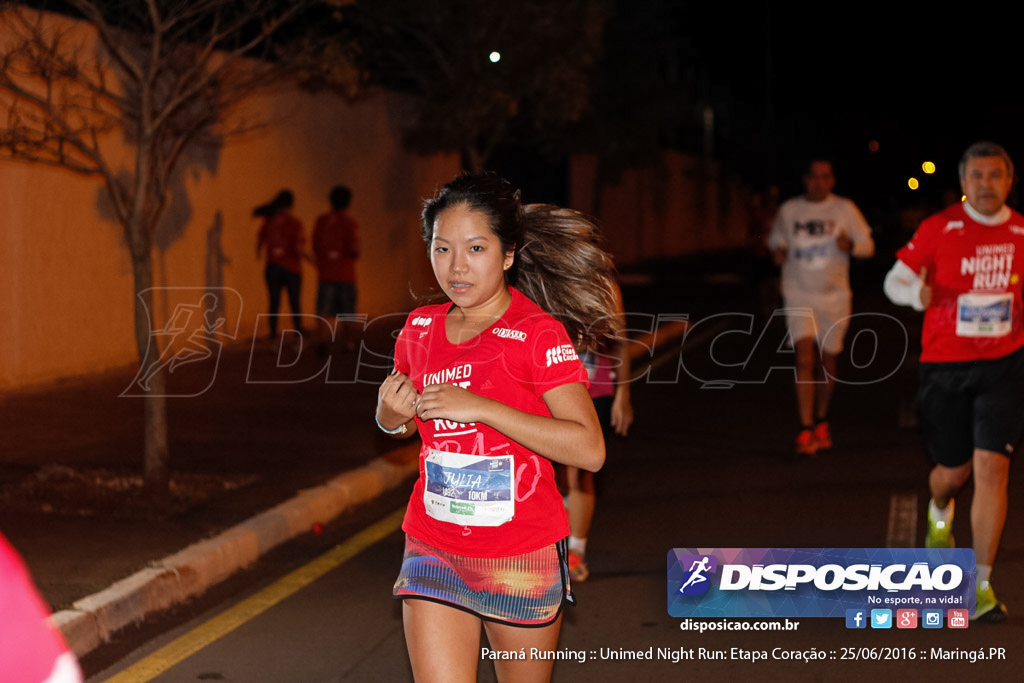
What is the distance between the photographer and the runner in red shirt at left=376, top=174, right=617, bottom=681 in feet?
11.2

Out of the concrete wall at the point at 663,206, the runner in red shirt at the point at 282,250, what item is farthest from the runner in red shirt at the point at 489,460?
the concrete wall at the point at 663,206

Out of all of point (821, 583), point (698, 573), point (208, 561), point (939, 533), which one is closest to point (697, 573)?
point (698, 573)

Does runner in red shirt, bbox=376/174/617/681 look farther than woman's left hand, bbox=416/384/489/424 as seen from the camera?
Yes

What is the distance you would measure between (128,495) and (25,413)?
3.56 m

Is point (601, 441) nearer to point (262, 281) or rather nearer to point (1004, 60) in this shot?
point (262, 281)

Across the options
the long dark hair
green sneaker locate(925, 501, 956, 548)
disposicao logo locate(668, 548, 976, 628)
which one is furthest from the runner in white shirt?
the long dark hair

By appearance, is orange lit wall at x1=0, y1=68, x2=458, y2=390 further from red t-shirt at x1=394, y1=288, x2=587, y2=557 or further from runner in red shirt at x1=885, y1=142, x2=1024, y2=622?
red t-shirt at x1=394, y1=288, x2=587, y2=557

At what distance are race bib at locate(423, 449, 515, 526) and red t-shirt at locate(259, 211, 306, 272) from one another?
12372 millimetres

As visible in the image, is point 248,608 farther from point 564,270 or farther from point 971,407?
point 971,407

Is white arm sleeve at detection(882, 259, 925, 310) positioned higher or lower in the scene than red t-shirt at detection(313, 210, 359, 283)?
lower

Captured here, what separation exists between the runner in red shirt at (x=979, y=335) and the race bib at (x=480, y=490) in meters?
3.03

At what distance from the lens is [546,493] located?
3.53 metres

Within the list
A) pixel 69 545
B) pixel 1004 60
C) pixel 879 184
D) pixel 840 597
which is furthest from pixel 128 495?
pixel 879 184

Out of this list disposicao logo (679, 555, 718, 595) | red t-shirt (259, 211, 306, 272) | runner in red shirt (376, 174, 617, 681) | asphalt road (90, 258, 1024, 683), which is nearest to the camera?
runner in red shirt (376, 174, 617, 681)
